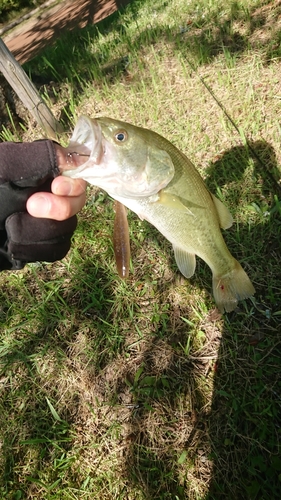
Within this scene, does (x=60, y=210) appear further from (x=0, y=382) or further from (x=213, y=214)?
(x=0, y=382)

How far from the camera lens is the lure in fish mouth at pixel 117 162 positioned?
1.59m

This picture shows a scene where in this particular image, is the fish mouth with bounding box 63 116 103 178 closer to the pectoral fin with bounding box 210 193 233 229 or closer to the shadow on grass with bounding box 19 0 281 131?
the pectoral fin with bounding box 210 193 233 229

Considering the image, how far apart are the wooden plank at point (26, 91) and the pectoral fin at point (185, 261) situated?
328cm

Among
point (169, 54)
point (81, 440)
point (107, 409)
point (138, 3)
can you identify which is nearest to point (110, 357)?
point (107, 409)

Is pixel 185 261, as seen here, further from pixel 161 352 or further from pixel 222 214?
pixel 161 352

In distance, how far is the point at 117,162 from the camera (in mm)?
1673

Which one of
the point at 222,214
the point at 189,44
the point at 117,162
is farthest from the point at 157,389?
the point at 189,44

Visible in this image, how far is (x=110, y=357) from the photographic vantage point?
8.62 ft

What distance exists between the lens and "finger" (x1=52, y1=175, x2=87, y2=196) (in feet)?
5.22

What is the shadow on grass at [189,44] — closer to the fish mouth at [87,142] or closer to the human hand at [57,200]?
the fish mouth at [87,142]

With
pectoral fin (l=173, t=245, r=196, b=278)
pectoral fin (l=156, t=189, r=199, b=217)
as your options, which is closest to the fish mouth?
pectoral fin (l=156, t=189, r=199, b=217)

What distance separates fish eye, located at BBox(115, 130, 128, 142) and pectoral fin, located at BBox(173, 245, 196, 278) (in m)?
0.64

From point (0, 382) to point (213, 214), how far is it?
2.07 meters

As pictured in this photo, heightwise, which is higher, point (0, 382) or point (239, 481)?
point (0, 382)
